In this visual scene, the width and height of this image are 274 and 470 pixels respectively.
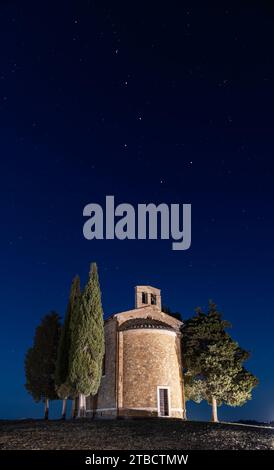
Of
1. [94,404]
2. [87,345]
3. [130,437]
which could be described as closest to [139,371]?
[87,345]

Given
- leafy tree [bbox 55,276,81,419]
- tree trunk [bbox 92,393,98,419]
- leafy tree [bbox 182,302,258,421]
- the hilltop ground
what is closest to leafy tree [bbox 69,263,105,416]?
leafy tree [bbox 55,276,81,419]

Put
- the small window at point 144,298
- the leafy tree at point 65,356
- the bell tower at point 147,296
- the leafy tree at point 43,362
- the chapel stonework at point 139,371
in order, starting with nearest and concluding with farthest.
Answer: the leafy tree at point 65,356 < the chapel stonework at point 139,371 < the leafy tree at point 43,362 < the bell tower at point 147,296 < the small window at point 144,298

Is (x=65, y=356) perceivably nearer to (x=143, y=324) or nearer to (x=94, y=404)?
(x=94, y=404)

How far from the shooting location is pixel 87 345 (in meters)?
31.0

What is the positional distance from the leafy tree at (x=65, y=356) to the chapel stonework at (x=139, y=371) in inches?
125

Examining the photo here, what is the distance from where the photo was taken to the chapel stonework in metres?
31.2

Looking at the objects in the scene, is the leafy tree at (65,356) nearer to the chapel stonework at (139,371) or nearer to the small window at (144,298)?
the chapel stonework at (139,371)

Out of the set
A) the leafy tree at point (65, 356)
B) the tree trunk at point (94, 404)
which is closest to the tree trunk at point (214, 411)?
the tree trunk at point (94, 404)

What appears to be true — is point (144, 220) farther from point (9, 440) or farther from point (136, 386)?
point (9, 440)

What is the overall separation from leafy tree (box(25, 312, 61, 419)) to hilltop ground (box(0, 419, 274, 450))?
10.1 metres

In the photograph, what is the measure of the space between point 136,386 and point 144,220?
1206cm

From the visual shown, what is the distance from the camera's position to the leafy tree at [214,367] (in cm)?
3384

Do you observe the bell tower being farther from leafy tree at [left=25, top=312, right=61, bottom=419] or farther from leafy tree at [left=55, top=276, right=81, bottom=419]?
leafy tree at [left=25, top=312, right=61, bottom=419]
